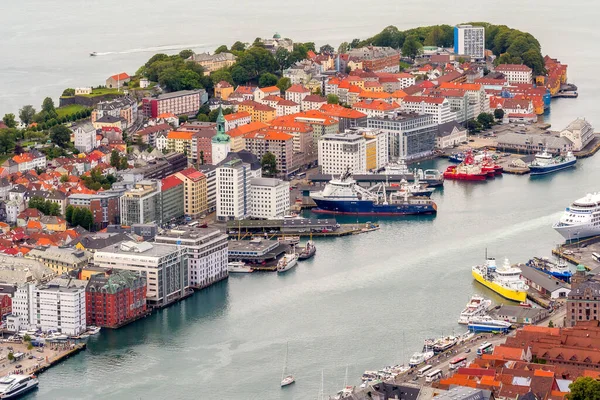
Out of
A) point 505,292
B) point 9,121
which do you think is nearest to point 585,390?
point 505,292

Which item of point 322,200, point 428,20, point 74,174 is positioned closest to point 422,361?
point 322,200

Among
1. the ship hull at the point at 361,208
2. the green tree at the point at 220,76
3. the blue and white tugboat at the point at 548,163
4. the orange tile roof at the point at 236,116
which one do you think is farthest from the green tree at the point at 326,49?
the ship hull at the point at 361,208

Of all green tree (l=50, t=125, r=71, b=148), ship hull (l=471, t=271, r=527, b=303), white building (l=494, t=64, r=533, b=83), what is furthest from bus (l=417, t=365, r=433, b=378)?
white building (l=494, t=64, r=533, b=83)

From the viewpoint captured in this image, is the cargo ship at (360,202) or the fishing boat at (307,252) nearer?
the fishing boat at (307,252)

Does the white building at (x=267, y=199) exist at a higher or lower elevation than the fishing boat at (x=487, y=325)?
higher

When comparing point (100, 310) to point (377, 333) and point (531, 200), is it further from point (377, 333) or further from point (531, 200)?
point (531, 200)

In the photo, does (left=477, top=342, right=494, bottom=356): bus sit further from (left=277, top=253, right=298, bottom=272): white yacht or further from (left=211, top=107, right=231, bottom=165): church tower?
(left=211, top=107, right=231, bottom=165): church tower

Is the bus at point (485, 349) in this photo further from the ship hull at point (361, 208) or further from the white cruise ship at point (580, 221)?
the ship hull at point (361, 208)
